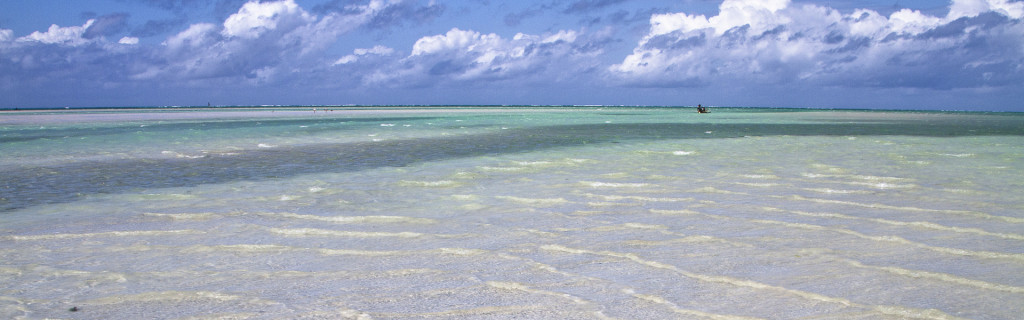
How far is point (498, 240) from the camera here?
595 centimetres

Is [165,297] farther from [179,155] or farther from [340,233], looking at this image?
[179,155]

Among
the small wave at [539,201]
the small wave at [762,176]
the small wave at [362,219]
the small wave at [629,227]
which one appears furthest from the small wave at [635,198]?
the small wave at [762,176]

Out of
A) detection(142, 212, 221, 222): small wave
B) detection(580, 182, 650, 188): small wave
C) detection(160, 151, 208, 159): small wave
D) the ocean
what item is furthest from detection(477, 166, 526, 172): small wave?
detection(160, 151, 208, 159): small wave

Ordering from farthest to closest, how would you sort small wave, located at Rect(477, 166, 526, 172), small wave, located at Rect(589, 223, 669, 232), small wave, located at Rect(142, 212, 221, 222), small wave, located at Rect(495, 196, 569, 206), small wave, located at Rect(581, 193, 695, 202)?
small wave, located at Rect(477, 166, 526, 172) → small wave, located at Rect(581, 193, 695, 202) → small wave, located at Rect(495, 196, 569, 206) → small wave, located at Rect(142, 212, 221, 222) → small wave, located at Rect(589, 223, 669, 232)

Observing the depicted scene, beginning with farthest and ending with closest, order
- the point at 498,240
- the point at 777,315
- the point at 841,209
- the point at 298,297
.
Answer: the point at 841,209 < the point at 498,240 < the point at 298,297 < the point at 777,315

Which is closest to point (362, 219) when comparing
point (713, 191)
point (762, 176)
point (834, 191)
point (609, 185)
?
point (609, 185)

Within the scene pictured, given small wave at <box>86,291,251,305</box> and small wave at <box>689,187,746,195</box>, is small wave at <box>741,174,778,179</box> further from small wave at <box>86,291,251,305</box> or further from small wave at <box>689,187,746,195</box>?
small wave at <box>86,291,251,305</box>

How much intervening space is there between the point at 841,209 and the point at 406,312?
5.52m

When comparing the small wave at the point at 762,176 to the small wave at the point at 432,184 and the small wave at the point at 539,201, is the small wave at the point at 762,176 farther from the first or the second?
the small wave at the point at 432,184

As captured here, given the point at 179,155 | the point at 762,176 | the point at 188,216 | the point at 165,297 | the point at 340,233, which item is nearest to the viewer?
the point at 165,297

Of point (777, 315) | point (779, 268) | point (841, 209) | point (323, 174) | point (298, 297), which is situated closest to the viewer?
point (777, 315)

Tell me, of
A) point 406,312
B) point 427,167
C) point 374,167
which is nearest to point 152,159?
point 374,167

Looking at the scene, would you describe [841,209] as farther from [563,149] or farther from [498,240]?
[563,149]

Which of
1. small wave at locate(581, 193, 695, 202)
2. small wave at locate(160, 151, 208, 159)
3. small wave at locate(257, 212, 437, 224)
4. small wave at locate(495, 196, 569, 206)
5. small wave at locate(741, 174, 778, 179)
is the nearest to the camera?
small wave at locate(257, 212, 437, 224)
